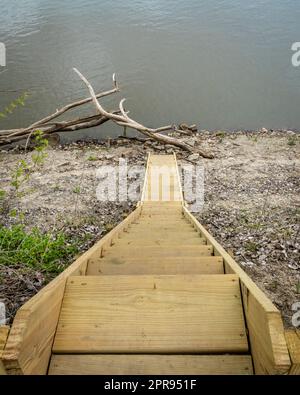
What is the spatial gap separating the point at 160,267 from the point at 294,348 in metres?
1.53

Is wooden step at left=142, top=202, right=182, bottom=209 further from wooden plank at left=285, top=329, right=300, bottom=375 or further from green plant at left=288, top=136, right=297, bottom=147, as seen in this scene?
wooden plank at left=285, top=329, right=300, bottom=375

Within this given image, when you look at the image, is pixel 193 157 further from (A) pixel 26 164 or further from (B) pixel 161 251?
(B) pixel 161 251

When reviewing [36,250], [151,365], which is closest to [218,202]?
[36,250]

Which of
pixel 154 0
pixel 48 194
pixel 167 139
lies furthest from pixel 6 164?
pixel 154 0

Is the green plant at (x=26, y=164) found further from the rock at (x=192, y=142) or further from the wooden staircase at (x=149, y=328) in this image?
the rock at (x=192, y=142)

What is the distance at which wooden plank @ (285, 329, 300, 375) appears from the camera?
109 cm

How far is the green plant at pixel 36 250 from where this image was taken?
3846 mm

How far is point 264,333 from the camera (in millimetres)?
1275

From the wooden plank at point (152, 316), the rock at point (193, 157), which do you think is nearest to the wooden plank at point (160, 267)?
the wooden plank at point (152, 316)

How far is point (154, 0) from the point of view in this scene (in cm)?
2269

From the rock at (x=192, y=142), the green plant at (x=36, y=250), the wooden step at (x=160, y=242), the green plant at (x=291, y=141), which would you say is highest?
the wooden step at (x=160, y=242)

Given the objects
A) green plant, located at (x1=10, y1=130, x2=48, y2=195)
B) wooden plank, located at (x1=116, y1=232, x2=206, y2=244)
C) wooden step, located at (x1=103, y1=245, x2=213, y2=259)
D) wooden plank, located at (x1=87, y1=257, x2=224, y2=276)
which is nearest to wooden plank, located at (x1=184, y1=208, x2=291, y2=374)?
wooden plank, located at (x1=87, y1=257, x2=224, y2=276)

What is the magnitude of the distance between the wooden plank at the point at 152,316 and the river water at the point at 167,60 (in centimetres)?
956

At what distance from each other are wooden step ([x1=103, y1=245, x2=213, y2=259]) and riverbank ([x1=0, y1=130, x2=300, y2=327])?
856 millimetres
